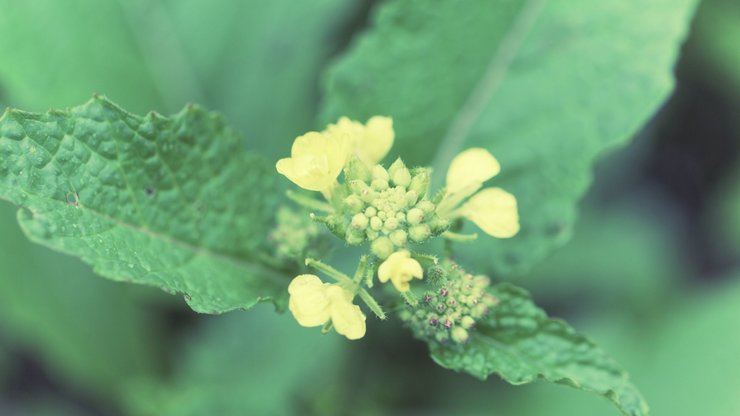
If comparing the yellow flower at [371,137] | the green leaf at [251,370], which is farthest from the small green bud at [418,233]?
the green leaf at [251,370]

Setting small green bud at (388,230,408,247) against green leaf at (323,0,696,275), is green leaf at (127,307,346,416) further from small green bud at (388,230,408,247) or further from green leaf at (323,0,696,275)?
small green bud at (388,230,408,247)

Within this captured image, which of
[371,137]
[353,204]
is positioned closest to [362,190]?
[353,204]

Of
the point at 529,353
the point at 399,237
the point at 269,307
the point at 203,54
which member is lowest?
the point at 529,353

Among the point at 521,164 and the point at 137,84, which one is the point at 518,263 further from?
the point at 137,84

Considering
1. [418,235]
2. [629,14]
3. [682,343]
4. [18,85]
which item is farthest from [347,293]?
[682,343]

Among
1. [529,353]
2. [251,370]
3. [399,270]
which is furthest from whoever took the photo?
[251,370]

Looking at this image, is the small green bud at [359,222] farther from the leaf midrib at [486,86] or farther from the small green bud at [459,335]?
the leaf midrib at [486,86]

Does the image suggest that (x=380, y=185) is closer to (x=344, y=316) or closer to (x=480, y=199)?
(x=480, y=199)

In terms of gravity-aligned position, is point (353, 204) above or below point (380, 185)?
below
